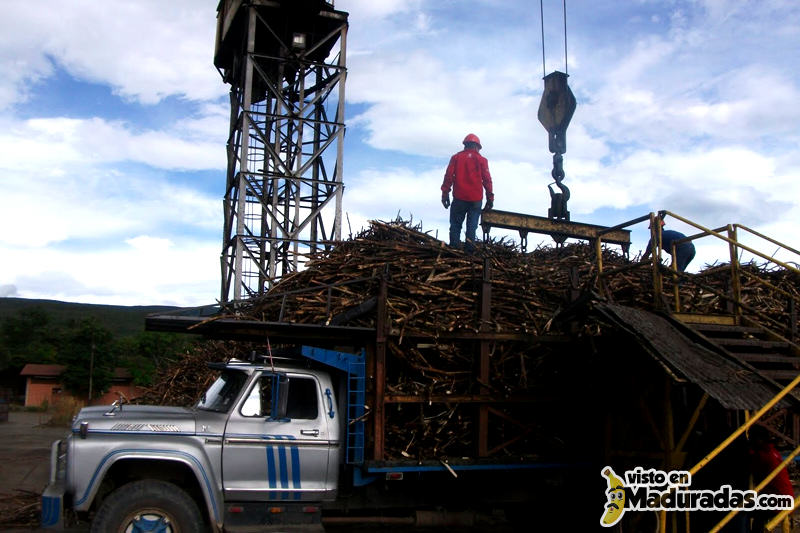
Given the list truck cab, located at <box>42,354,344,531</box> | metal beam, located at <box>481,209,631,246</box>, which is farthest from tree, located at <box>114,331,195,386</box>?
truck cab, located at <box>42,354,344,531</box>

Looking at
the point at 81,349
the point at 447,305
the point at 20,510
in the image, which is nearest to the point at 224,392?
the point at 447,305

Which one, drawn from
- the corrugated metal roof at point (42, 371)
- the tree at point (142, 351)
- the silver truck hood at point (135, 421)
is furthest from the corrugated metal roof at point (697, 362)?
the corrugated metal roof at point (42, 371)

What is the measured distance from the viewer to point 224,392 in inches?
295

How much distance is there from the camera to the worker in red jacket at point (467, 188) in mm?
11523

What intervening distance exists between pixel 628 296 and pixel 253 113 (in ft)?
36.6

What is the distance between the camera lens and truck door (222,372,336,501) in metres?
6.91

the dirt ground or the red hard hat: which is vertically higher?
the red hard hat

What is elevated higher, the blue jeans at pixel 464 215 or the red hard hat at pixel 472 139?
the red hard hat at pixel 472 139

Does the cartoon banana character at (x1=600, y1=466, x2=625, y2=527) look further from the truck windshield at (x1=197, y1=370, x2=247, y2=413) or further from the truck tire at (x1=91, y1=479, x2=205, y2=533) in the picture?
the truck tire at (x1=91, y1=479, x2=205, y2=533)

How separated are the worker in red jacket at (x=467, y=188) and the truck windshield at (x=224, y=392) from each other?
496 centimetres

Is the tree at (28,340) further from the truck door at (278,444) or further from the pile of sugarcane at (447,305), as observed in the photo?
the truck door at (278,444)

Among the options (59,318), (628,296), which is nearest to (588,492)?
(628,296)

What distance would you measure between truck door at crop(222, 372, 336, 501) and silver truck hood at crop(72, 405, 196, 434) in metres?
0.45

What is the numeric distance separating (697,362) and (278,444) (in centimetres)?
426
